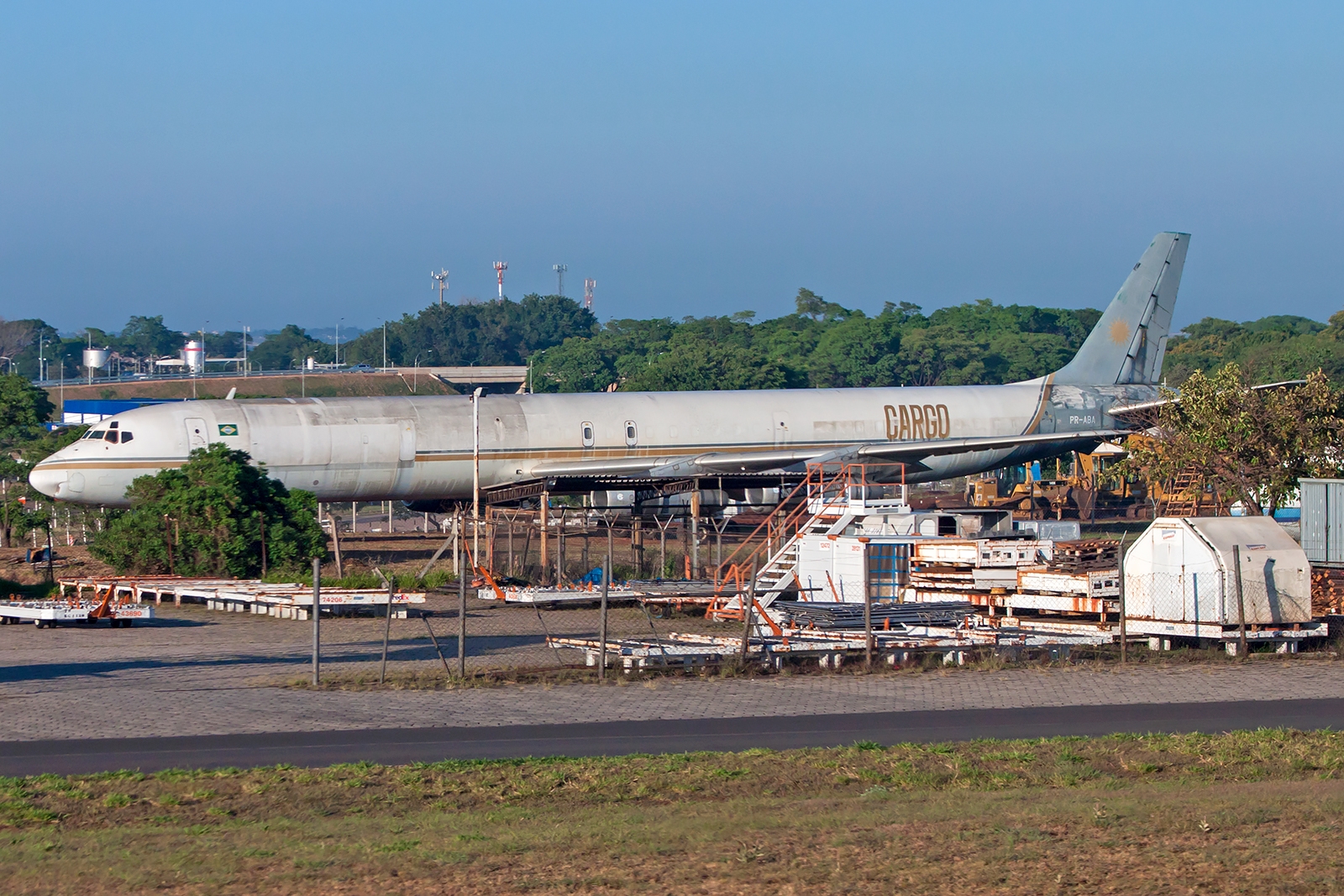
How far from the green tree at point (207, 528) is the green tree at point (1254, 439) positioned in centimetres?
2140

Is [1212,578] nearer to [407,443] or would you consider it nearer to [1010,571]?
[1010,571]

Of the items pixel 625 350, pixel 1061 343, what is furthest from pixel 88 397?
pixel 1061 343

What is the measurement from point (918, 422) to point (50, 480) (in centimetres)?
2501

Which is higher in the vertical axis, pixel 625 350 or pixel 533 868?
pixel 625 350

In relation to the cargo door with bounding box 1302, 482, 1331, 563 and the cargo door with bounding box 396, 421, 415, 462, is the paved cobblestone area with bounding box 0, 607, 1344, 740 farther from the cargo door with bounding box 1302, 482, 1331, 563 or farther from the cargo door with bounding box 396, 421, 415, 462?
the cargo door with bounding box 396, 421, 415, 462

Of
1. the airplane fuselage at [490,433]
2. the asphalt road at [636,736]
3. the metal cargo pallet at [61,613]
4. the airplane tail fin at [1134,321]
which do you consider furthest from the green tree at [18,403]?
the asphalt road at [636,736]

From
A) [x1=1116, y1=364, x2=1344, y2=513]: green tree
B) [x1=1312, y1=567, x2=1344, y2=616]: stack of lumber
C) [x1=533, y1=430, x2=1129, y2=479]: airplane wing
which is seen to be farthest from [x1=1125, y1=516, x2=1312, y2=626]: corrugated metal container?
[x1=533, y1=430, x2=1129, y2=479]: airplane wing

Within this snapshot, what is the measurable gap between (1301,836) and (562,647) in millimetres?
14419

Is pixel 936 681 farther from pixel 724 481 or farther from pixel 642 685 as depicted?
pixel 724 481

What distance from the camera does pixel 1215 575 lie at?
23.5 m

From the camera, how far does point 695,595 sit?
29781 mm

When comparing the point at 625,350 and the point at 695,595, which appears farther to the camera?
the point at 625,350

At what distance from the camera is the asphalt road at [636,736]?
14.9m

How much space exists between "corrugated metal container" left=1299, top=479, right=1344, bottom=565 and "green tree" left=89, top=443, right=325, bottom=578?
22285 millimetres
